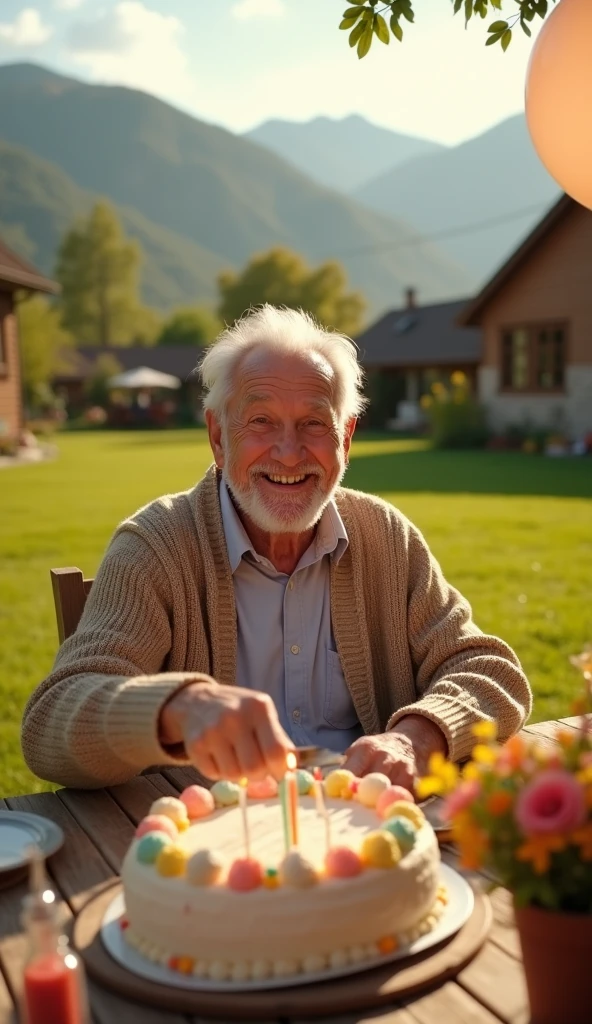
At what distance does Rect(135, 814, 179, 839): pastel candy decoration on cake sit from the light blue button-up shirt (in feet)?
3.39

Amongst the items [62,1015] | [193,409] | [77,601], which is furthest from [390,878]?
[193,409]

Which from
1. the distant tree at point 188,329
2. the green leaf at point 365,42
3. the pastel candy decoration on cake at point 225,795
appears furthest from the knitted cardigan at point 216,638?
the distant tree at point 188,329

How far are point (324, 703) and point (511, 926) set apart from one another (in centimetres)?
116

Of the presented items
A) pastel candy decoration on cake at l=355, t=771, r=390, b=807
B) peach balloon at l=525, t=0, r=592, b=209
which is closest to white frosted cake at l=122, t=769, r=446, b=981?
pastel candy decoration on cake at l=355, t=771, r=390, b=807

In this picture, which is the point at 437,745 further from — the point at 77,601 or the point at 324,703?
the point at 77,601

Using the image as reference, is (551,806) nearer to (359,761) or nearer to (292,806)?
(292,806)

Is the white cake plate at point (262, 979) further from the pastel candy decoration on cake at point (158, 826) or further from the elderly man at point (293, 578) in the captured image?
the elderly man at point (293, 578)

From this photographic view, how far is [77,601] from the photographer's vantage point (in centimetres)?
273

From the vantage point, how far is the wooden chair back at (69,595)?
270 centimetres

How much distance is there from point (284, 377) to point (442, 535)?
8463 millimetres

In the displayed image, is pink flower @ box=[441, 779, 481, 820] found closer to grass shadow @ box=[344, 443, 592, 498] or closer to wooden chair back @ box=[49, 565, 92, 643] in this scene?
wooden chair back @ box=[49, 565, 92, 643]

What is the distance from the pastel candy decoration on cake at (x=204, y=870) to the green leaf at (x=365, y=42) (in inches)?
84.3

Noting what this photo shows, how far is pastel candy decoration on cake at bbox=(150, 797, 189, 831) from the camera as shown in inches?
61.0

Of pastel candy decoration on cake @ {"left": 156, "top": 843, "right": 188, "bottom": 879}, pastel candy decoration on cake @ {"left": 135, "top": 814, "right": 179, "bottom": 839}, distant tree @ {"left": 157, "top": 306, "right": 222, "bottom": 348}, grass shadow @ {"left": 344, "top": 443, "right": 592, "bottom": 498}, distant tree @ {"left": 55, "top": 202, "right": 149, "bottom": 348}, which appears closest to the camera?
pastel candy decoration on cake @ {"left": 156, "top": 843, "right": 188, "bottom": 879}
